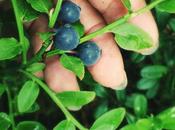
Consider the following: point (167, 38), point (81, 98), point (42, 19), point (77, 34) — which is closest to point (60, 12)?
point (77, 34)

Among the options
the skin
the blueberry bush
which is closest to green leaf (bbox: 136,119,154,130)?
the blueberry bush

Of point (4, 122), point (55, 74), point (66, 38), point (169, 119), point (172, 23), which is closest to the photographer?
point (66, 38)

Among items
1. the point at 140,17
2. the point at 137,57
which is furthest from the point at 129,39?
the point at 137,57

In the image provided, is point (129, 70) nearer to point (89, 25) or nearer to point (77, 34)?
point (89, 25)

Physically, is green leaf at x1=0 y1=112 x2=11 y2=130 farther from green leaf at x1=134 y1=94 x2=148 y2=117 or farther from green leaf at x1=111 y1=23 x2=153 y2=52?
green leaf at x1=134 y1=94 x2=148 y2=117

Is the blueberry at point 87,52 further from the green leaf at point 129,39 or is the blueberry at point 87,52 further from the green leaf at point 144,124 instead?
the green leaf at point 144,124

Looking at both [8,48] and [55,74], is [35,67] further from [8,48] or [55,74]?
[55,74]
